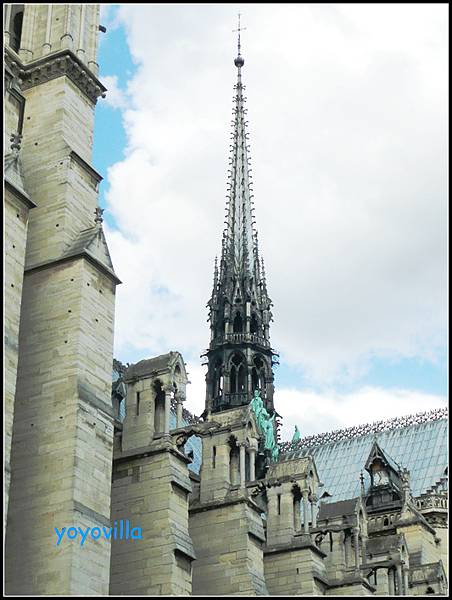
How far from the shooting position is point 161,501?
25922mm

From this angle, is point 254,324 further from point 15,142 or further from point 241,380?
point 15,142

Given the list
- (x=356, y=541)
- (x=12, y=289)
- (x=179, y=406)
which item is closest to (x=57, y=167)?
(x=12, y=289)

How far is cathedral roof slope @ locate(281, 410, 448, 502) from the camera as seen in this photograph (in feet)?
180

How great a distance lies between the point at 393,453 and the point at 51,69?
34031 millimetres

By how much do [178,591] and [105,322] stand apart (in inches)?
236

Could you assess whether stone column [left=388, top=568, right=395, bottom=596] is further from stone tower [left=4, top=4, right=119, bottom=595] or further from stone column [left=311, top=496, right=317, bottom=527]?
stone tower [left=4, top=4, right=119, bottom=595]

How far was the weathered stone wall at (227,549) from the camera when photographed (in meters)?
28.7

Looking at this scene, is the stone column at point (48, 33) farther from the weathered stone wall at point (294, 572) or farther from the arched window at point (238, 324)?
the arched window at point (238, 324)

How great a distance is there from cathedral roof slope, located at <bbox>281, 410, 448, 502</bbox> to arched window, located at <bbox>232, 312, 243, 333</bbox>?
7.19 m

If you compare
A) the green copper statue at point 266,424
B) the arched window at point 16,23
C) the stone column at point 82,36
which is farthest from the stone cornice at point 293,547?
the green copper statue at point 266,424

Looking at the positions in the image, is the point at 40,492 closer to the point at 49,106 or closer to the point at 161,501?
the point at 161,501

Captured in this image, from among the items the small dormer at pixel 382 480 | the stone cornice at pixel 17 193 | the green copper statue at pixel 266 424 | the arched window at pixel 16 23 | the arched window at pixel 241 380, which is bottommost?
the stone cornice at pixel 17 193

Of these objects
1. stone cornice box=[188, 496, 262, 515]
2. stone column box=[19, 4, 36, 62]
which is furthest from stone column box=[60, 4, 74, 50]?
stone cornice box=[188, 496, 262, 515]

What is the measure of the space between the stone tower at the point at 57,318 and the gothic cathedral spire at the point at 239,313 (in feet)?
103
